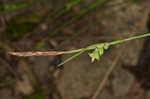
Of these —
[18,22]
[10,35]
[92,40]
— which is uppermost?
[18,22]

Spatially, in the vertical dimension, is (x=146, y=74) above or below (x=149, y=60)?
below

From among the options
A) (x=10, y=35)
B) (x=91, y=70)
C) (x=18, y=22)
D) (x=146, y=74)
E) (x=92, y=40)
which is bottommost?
(x=146, y=74)

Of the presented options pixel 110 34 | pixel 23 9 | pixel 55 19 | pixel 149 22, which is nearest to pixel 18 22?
pixel 23 9

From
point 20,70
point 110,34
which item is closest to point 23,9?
point 20,70

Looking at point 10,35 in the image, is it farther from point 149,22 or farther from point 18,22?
point 149,22

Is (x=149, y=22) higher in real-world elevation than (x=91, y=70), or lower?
higher

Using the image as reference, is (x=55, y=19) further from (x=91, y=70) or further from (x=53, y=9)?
(x=91, y=70)
